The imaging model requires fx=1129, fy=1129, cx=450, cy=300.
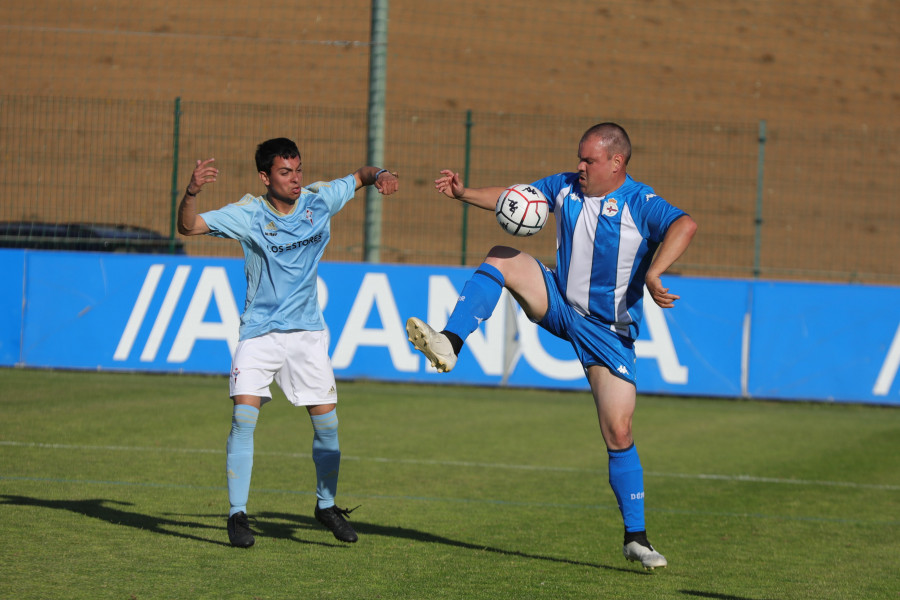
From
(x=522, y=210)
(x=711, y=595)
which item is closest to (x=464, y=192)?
(x=522, y=210)

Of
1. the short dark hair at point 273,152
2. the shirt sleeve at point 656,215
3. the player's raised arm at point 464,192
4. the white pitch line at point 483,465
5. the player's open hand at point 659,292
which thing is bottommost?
the white pitch line at point 483,465

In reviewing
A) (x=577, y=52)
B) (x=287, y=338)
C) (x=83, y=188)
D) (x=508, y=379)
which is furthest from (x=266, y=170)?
(x=577, y=52)

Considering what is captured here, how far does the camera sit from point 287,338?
20.2 ft

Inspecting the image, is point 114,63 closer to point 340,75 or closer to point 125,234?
point 340,75

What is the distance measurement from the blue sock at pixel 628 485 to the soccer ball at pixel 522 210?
127cm

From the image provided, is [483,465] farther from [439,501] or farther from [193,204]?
[193,204]

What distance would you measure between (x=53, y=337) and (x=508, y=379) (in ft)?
19.0

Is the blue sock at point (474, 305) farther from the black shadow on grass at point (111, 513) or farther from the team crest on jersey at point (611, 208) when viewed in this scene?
the black shadow on grass at point (111, 513)

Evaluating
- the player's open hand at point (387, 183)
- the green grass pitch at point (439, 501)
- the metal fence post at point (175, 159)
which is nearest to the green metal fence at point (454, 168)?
the metal fence post at point (175, 159)

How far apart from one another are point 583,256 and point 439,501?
2326mm

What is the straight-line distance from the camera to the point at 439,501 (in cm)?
753

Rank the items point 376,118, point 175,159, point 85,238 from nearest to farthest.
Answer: point 376,118, point 85,238, point 175,159

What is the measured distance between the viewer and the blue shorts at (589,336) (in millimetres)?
5902

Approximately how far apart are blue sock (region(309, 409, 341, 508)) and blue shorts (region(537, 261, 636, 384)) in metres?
1.33
